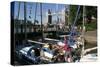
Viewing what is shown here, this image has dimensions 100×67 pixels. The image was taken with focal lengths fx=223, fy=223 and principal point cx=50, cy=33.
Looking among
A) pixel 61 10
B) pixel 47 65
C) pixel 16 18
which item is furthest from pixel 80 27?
pixel 16 18

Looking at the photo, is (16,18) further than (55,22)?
No

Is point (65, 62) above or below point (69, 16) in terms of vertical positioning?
below

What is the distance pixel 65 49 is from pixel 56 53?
4.8 inches

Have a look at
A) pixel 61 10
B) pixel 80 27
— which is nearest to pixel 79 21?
pixel 80 27

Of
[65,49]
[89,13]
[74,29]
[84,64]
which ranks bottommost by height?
[84,64]

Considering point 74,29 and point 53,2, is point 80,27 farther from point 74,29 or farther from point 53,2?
point 53,2

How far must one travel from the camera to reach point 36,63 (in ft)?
8.22

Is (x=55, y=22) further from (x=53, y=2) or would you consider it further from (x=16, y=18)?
(x=16, y=18)

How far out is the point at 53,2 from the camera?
102 inches

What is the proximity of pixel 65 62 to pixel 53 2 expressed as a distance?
0.72 m

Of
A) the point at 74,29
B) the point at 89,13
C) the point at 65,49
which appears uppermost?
the point at 89,13

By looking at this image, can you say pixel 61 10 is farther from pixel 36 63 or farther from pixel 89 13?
pixel 36 63

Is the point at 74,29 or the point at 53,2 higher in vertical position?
the point at 53,2

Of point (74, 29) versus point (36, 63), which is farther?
point (74, 29)
